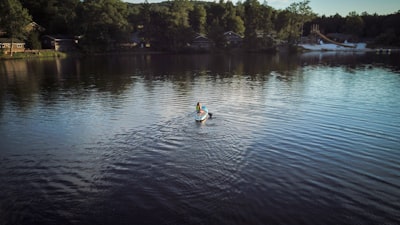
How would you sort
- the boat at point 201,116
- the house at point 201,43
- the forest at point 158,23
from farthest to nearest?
the house at point 201,43, the forest at point 158,23, the boat at point 201,116

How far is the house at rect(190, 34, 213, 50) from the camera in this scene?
134000 millimetres

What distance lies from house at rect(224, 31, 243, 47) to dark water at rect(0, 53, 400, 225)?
355 ft

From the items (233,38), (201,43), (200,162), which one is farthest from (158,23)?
(200,162)

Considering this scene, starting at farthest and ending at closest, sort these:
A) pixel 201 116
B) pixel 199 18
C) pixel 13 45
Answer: pixel 199 18, pixel 13 45, pixel 201 116

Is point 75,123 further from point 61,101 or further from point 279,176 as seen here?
point 279,176

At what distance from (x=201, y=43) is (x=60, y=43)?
57.6m

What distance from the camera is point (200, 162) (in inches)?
624

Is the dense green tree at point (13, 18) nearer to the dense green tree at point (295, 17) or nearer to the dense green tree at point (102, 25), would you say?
the dense green tree at point (102, 25)

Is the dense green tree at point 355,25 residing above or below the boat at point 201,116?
above

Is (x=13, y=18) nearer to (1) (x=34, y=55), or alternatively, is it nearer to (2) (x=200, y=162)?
(1) (x=34, y=55)

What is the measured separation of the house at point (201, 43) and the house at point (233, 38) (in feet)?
27.3

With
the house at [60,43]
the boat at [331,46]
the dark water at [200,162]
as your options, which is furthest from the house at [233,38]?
the dark water at [200,162]

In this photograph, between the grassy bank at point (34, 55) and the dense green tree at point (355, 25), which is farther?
the dense green tree at point (355, 25)

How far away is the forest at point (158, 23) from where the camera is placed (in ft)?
358
